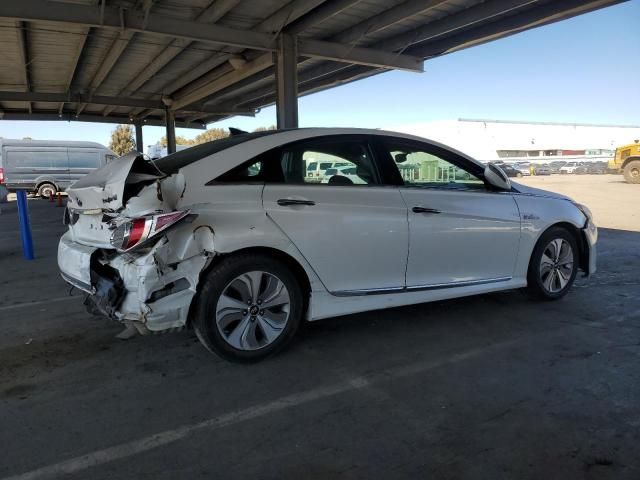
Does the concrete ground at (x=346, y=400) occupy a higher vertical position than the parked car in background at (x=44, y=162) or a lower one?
lower

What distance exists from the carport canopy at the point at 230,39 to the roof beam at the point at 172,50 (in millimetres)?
31

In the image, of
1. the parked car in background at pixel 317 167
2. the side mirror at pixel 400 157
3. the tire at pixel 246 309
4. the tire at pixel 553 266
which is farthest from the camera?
the tire at pixel 553 266

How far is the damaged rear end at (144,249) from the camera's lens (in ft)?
10.4

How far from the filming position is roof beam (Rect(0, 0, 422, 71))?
31.7ft

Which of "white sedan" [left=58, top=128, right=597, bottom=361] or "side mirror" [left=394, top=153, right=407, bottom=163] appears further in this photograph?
"side mirror" [left=394, top=153, right=407, bottom=163]

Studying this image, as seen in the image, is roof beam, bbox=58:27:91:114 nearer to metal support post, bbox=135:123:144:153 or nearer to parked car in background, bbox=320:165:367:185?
metal support post, bbox=135:123:144:153

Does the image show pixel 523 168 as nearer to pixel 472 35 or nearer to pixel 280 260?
pixel 472 35

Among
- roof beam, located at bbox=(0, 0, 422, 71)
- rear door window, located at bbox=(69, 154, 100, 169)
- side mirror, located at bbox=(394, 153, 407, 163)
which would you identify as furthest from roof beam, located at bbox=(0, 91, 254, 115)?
side mirror, located at bbox=(394, 153, 407, 163)

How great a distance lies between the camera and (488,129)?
65.4 meters

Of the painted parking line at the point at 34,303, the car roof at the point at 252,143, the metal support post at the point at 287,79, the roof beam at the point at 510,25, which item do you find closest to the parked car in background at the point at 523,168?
the roof beam at the point at 510,25

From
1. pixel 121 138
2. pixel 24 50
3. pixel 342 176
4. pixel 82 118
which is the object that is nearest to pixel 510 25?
pixel 342 176

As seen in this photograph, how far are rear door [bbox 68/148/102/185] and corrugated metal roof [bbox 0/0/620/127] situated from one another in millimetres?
4581

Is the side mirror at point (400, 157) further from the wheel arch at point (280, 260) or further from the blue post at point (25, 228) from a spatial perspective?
the blue post at point (25, 228)

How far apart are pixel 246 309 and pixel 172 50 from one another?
1241 centimetres
